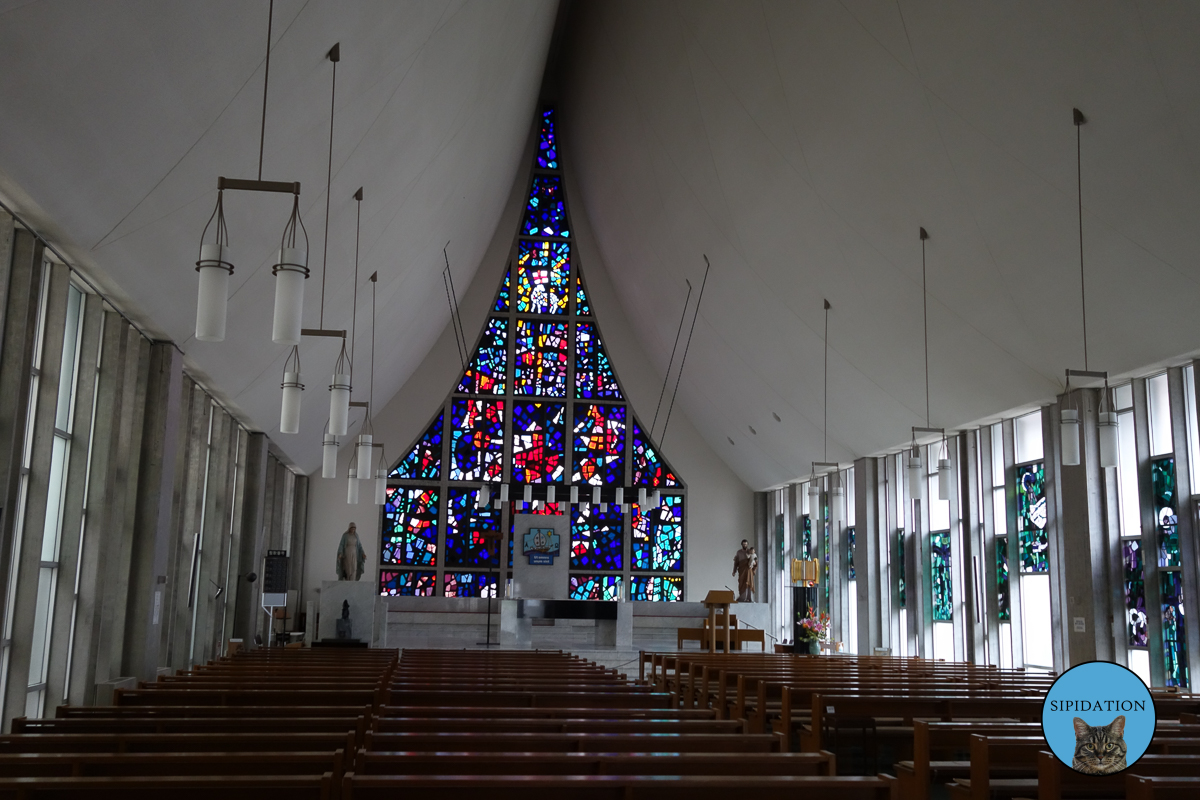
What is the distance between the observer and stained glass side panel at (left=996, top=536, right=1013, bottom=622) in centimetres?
1254

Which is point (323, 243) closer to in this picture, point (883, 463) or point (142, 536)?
point (142, 536)

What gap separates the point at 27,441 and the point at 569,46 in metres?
13.9

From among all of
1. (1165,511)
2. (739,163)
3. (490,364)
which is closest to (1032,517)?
(1165,511)

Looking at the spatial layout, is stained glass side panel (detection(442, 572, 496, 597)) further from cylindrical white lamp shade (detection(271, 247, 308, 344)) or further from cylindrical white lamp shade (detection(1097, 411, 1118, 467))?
cylindrical white lamp shade (detection(271, 247, 308, 344))

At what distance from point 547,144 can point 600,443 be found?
21.6 ft

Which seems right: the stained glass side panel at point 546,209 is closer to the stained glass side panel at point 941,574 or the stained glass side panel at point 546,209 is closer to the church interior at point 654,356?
the church interior at point 654,356

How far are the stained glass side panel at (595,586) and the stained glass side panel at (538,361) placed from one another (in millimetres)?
3883

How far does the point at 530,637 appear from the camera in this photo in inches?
666

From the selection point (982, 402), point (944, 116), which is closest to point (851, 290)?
point (982, 402)

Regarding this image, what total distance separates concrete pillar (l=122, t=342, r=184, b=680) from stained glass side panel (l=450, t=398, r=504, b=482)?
1145cm

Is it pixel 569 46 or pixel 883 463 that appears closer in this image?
pixel 883 463

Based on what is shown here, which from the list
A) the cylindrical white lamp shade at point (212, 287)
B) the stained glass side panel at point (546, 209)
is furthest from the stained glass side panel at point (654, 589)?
the cylindrical white lamp shade at point (212, 287)

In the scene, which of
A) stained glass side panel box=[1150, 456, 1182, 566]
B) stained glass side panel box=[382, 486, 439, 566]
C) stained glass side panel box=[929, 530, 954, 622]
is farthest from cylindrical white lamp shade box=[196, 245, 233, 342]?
stained glass side panel box=[382, 486, 439, 566]

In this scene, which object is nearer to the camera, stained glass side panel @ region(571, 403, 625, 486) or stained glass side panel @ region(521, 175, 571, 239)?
stained glass side panel @ region(571, 403, 625, 486)
